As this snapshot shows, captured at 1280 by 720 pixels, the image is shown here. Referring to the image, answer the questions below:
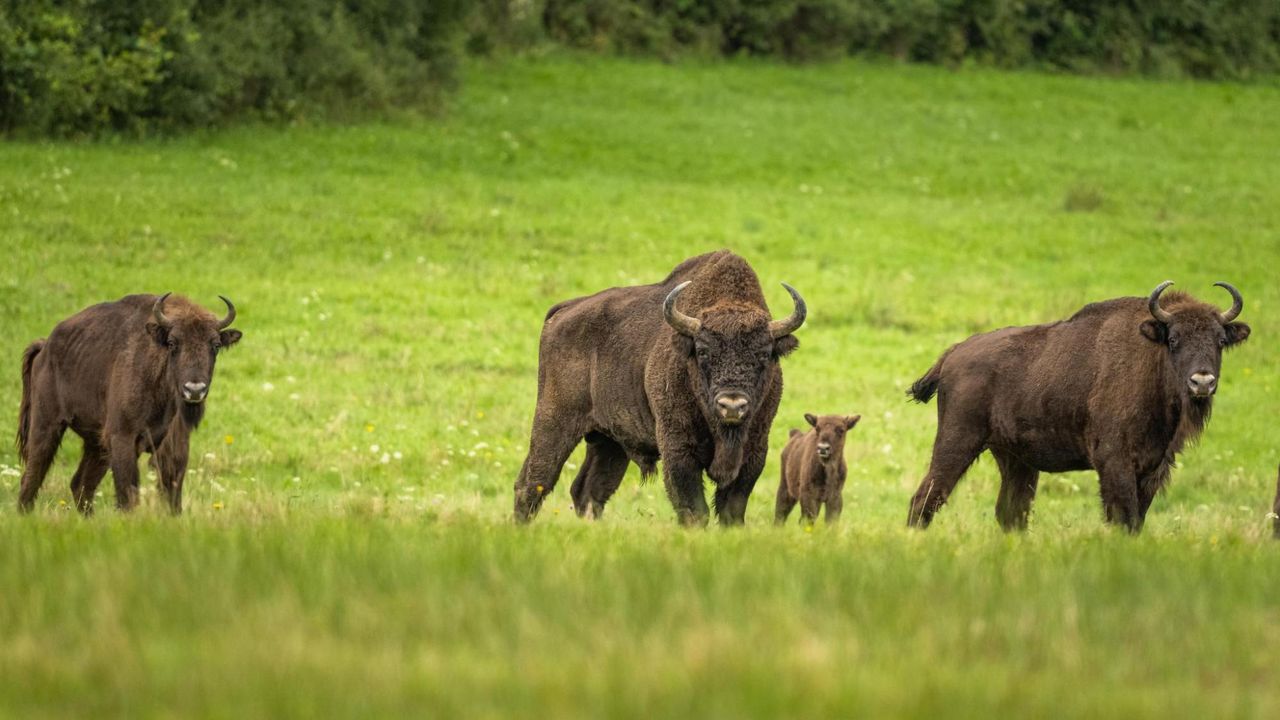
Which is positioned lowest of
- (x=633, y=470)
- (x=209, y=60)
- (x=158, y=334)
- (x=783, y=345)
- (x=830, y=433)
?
(x=633, y=470)

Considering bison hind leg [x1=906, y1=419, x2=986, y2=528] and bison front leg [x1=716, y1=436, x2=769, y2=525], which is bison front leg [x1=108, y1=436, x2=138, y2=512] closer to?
bison front leg [x1=716, y1=436, x2=769, y2=525]

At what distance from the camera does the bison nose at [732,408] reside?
10.1 m

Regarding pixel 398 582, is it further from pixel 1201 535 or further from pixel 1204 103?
pixel 1204 103

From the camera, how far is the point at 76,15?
32.4m

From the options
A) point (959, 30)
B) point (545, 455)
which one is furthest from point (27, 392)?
point (959, 30)

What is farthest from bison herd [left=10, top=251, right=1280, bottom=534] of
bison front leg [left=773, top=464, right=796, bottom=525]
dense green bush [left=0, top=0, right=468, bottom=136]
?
dense green bush [left=0, top=0, right=468, bottom=136]

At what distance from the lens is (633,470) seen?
17.1 m

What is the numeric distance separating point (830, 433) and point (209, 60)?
22790 mm

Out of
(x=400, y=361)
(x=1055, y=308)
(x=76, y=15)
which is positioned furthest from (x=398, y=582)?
(x=76, y=15)

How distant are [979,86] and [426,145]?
21.5 meters

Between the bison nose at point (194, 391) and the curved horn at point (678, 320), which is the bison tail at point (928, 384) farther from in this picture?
the bison nose at point (194, 391)

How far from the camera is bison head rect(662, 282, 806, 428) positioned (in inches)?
411

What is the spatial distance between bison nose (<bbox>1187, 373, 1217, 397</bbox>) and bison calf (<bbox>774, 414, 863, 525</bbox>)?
13.7 ft

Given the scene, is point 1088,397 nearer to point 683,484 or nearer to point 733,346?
point 733,346
